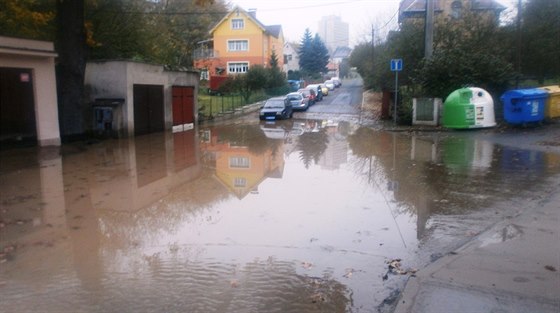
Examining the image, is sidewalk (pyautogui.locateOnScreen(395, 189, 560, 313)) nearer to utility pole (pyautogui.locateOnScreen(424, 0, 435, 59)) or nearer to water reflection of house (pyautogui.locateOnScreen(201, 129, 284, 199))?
water reflection of house (pyautogui.locateOnScreen(201, 129, 284, 199))

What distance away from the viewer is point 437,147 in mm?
16375

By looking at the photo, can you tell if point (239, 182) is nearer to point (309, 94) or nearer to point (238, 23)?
point (309, 94)

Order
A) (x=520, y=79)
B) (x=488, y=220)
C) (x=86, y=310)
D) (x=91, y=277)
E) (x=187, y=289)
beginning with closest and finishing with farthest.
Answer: (x=86, y=310) < (x=187, y=289) < (x=91, y=277) < (x=488, y=220) < (x=520, y=79)

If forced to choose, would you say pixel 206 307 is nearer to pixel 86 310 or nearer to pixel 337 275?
pixel 86 310

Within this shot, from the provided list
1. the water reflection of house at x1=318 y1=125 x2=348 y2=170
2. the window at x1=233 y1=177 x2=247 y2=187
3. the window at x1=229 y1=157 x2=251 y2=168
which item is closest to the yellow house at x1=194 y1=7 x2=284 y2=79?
the water reflection of house at x1=318 y1=125 x2=348 y2=170

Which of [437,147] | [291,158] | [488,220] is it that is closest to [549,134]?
[437,147]

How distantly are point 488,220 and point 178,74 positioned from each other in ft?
67.6

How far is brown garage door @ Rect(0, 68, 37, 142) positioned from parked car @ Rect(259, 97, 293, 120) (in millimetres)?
17398

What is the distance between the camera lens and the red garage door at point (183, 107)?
83.9 ft

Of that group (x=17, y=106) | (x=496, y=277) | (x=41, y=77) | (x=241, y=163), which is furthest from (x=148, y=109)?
(x=496, y=277)

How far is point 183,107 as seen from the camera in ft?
86.9

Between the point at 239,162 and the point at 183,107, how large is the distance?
13126 mm

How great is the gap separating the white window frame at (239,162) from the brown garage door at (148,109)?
27.5ft

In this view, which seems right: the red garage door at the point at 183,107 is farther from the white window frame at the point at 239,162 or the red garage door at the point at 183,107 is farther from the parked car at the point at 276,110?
the white window frame at the point at 239,162
